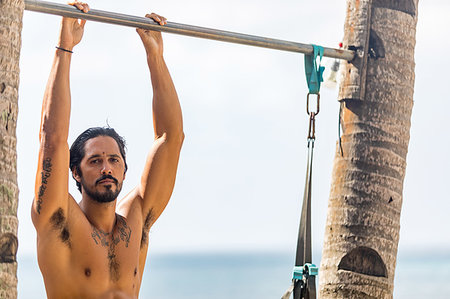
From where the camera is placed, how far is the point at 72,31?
Answer: 4.98 metres

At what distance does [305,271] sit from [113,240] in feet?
3.54

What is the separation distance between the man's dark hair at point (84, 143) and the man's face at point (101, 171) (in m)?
0.03

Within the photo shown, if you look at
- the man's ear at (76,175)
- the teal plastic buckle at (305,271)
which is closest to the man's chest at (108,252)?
the man's ear at (76,175)

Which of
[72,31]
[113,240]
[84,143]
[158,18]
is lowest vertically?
[113,240]

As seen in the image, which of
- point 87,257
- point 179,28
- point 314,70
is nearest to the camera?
point 87,257

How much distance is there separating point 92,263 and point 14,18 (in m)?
1.30

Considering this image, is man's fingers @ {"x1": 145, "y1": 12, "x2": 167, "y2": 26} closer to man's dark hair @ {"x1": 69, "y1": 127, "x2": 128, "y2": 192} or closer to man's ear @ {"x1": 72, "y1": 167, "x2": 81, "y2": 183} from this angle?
man's dark hair @ {"x1": 69, "y1": 127, "x2": 128, "y2": 192}

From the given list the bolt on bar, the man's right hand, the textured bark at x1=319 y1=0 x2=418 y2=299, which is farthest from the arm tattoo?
the textured bark at x1=319 y1=0 x2=418 y2=299

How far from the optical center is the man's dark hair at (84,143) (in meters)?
5.17

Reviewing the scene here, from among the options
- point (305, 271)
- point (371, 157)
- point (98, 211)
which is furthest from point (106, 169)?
point (371, 157)

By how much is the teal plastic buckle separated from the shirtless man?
83 cm

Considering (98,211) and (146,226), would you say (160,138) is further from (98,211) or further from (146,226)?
(98,211)

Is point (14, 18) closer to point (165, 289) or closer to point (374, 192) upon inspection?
point (374, 192)

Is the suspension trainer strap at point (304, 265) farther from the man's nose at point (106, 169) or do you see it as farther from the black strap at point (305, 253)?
the man's nose at point (106, 169)
